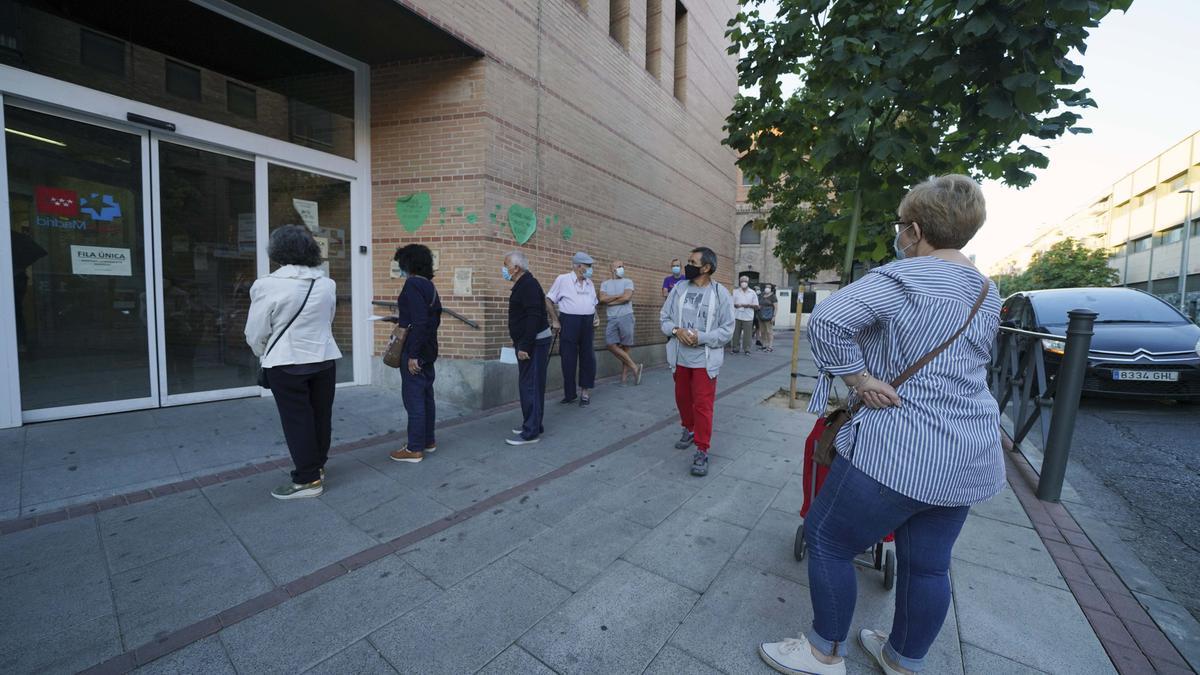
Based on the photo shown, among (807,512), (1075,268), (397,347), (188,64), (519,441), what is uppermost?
(1075,268)

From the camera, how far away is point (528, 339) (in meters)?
4.89

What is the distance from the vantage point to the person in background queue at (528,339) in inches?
193

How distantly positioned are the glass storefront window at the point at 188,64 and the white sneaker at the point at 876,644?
22.8 feet

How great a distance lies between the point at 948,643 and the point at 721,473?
7.01ft

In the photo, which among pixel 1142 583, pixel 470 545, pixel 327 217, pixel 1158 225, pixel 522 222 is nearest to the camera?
pixel 1142 583

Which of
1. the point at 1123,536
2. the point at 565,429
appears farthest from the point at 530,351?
the point at 1123,536

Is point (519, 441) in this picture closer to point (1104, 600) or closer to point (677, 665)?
point (677, 665)

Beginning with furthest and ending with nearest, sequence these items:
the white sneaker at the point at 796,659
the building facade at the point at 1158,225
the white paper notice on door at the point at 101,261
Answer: the building facade at the point at 1158,225 → the white paper notice on door at the point at 101,261 → the white sneaker at the point at 796,659

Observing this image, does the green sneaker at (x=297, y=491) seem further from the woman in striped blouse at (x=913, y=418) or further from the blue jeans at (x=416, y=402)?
the woman in striped blouse at (x=913, y=418)

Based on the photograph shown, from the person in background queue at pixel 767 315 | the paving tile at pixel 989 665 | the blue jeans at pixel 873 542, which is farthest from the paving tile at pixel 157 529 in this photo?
the person in background queue at pixel 767 315

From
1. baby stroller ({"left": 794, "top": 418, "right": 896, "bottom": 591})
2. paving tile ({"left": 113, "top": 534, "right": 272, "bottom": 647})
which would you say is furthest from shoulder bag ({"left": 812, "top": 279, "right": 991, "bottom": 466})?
paving tile ({"left": 113, "top": 534, "right": 272, "bottom": 647})

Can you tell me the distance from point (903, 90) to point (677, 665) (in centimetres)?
465

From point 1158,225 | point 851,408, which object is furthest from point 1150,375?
point 1158,225

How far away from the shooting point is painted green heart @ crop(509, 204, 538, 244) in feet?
22.1
